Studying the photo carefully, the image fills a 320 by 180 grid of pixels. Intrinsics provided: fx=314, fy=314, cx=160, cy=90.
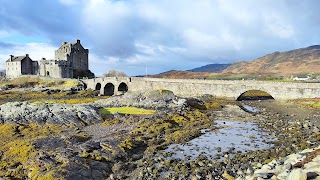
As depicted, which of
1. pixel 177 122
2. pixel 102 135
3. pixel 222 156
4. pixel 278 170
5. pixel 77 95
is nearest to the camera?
pixel 278 170

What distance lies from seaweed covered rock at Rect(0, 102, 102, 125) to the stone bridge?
34.4 meters

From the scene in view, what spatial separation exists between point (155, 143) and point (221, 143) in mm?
5630

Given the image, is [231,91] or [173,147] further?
[231,91]

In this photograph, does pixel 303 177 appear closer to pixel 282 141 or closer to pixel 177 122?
pixel 282 141

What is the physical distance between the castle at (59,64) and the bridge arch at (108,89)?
17503 millimetres

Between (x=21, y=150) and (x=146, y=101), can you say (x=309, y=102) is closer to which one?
(x=146, y=101)

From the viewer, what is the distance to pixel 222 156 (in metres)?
22.8

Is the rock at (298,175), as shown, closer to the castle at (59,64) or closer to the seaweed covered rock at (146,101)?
the seaweed covered rock at (146,101)

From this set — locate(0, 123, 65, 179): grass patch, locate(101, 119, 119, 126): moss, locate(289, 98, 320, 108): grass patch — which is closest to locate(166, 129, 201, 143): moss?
locate(101, 119, 119, 126): moss

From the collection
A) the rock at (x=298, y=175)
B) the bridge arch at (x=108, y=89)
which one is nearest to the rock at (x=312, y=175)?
the rock at (x=298, y=175)

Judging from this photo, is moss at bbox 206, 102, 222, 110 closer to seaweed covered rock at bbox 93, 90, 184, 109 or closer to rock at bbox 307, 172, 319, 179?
seaweed covered rock at bbox 93, 90, 184, 109

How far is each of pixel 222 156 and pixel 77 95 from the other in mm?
56946

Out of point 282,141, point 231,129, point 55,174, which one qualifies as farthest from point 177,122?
point 55,174

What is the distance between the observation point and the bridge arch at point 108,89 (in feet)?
294
